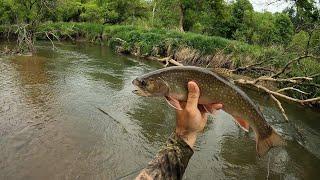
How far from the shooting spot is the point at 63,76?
16594 mm

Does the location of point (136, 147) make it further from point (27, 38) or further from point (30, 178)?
Answer: point (27, 38)

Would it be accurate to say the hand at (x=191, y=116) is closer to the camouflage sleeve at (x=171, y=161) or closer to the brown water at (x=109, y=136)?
the camouflage sleeve at (x=171, y=161)

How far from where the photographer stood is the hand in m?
2.98

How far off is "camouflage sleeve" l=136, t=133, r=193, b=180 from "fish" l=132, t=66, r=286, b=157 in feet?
1.41

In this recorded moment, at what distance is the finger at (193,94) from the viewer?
296cm

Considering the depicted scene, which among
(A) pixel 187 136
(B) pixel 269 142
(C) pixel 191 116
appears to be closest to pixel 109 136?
(A) pixel 187 136

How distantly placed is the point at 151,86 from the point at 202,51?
749 inches

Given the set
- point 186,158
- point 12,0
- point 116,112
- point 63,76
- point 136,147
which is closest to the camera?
point 186,158

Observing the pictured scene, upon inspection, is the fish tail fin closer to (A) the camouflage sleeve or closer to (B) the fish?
(B) the fish

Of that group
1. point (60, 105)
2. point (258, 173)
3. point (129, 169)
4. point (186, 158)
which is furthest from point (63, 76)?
point (186, 158)

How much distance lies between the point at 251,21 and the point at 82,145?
2742cm

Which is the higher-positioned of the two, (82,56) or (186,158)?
(186,158)

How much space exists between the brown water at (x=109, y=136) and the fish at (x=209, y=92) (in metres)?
4.83

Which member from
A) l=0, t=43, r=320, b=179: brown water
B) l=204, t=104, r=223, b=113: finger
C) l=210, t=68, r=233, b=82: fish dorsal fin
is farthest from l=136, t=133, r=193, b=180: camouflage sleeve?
l=0, t=43, r=320, b=179: brown water
